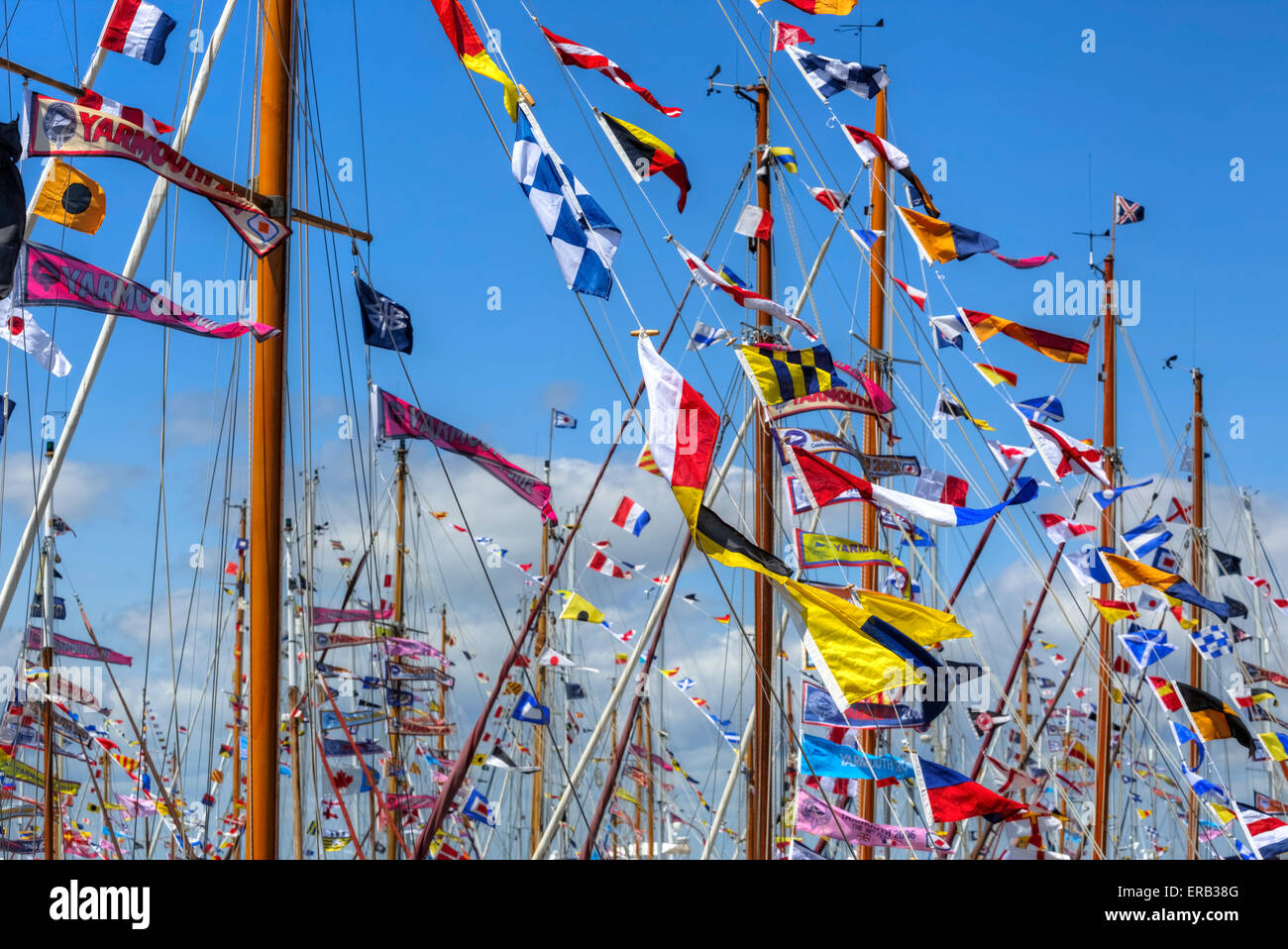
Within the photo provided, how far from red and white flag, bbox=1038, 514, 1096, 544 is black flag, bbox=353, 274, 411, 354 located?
1192cm

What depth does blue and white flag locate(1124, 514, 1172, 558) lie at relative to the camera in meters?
23.5

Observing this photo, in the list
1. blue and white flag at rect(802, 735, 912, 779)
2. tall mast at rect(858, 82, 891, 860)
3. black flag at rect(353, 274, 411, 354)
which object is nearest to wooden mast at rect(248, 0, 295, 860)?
black flag at rect(353, 274, 411, 354)

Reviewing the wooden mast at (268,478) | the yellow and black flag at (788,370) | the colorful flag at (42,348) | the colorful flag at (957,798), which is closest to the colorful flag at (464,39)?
the wooden mast at (268,478)

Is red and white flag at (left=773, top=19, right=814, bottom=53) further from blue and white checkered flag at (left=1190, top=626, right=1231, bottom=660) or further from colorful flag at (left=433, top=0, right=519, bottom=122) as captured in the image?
blue and white checkered flag at (left=1190, top=626, right=1231, bottom=660)

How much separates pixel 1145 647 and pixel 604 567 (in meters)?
10.7

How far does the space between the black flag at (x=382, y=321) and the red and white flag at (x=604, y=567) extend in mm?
14446

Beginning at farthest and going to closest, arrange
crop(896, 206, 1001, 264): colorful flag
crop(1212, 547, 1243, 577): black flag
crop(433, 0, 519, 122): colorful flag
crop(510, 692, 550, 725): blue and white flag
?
crop(1212, 547, 1243, 577): black flag < crop(510, 692, 550, 725): blue and white flag < crop(896, 206, 1001, 264): colorful flag < crop(433, 0, 519, 122): colorful flag

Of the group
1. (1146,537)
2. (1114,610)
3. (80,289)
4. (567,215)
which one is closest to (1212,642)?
(1146,537)

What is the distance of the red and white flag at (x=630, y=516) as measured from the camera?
76.4 ft

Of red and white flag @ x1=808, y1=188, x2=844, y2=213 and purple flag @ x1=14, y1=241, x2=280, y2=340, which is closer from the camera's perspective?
purple flag @ x1=14, y1=241, x2=280, y2=340

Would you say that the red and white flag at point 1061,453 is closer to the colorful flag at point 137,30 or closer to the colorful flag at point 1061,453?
the colorful flag at point 1061,453

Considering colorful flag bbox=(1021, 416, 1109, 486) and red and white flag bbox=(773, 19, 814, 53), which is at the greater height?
red and white flag bbox=(773, 19, 814, 53)
